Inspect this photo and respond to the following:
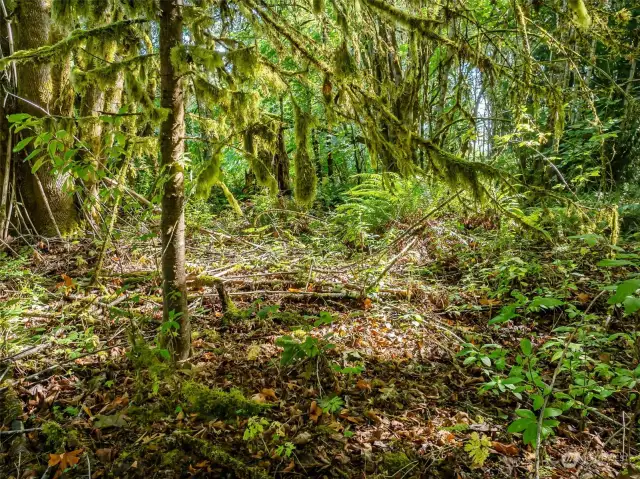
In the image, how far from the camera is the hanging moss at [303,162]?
2.86 meters

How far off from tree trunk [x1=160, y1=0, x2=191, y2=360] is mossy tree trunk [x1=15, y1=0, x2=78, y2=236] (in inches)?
133

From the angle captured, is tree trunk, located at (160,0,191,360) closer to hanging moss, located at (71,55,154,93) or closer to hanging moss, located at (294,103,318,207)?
hanging moss, located at (71,55,154,93)

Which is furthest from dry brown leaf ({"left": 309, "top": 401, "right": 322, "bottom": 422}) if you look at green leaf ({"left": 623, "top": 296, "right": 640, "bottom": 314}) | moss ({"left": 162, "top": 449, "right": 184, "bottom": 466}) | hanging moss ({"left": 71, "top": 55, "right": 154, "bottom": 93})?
hanging moss ({"left": 71, "top": 55, "right": 154, "bottom": 93})

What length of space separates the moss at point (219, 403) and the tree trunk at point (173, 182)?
1.47 ft

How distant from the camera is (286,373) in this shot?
3.29m

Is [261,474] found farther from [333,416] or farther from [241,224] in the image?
[241,224]

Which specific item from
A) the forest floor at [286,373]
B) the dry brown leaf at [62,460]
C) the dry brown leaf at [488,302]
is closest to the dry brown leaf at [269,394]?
the forest floor at [286,373]

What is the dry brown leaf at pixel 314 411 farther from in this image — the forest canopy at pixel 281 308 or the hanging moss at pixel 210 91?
the hanging moss at pixel 210 91

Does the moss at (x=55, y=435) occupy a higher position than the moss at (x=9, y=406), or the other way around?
the moss at (x=9, y=406)

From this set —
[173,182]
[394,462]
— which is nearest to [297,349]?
[394,462]

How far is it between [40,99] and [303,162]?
15.0 feet

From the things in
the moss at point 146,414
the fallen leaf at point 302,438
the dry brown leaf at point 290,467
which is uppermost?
the moss at point 146,414

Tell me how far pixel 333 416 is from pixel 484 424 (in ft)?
3.67

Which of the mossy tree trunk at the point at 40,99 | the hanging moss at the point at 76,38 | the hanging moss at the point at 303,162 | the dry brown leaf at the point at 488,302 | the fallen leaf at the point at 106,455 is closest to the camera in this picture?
the fallen leaf at the point at 106,455
